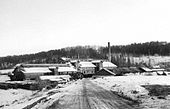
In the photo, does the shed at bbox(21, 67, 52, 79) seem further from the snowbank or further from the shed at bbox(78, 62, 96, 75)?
the snowbank

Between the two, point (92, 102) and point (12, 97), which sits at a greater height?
point (92, 102)

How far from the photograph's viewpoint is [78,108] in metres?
16.1

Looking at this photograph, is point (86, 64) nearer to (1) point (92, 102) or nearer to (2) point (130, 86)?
(2) point (130, 86)

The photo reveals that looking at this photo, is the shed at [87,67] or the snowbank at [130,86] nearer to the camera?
the snowbank at [130,86]

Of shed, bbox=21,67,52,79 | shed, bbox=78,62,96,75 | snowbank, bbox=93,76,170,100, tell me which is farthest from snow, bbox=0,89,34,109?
shed, bbox=78,62,96,75

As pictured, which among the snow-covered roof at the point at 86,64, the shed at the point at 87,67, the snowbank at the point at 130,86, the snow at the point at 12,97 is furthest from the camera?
the snow-covered roof at the point at 86,64

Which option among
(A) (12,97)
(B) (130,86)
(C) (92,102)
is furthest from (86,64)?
(C) (92,102)

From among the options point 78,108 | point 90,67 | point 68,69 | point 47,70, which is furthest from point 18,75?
point 78,108

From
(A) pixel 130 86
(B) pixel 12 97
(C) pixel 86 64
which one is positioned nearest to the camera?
(A) pixel 130 86

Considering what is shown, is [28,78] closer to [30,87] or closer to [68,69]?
[68,69]

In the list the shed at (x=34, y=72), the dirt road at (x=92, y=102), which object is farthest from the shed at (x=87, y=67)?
the dirt road at (x=92, y=102)

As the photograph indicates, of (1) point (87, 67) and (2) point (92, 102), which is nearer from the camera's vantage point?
(2) point (92, 102)

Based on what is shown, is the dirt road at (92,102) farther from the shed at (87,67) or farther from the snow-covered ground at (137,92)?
the shed at (87,67)

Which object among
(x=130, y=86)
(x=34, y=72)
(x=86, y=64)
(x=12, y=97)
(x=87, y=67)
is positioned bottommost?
(x=12, y=97)
